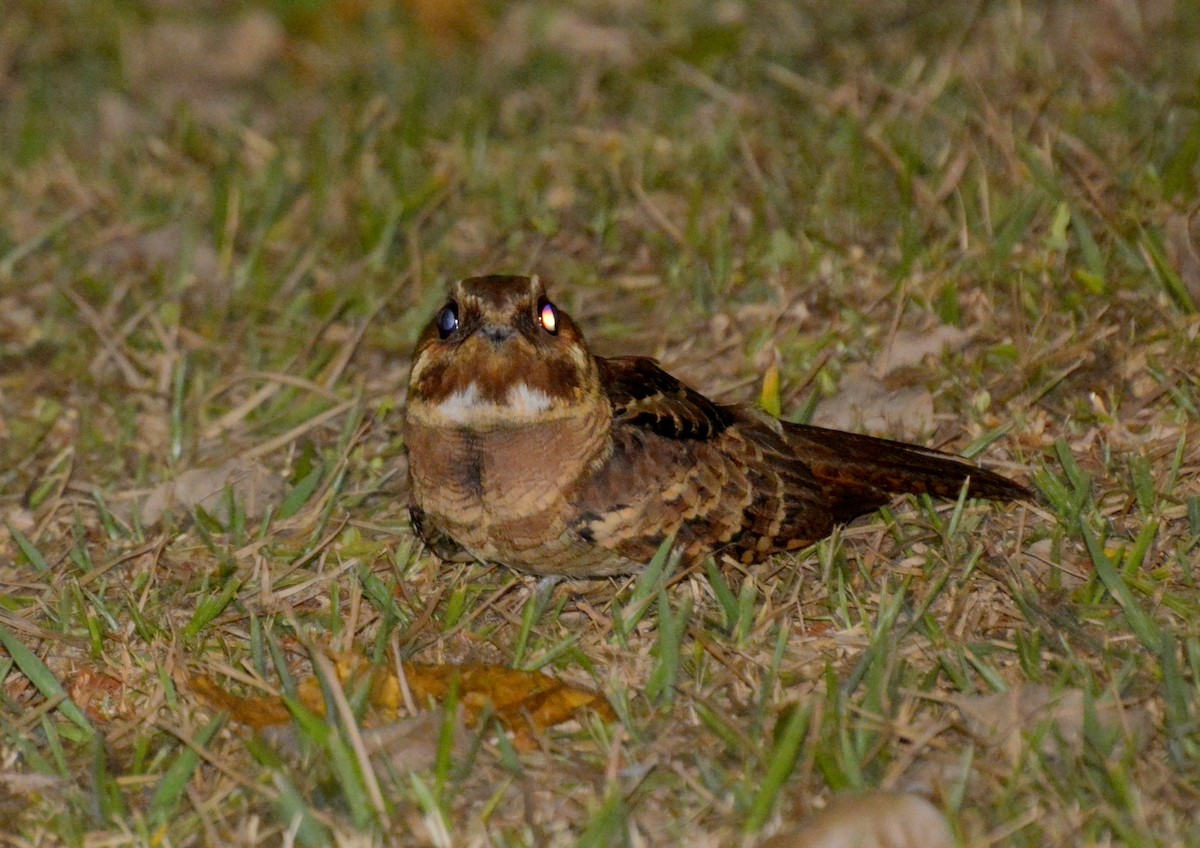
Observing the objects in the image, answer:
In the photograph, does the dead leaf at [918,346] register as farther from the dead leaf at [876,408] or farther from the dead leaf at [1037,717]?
the dead leaf at [1037,717]

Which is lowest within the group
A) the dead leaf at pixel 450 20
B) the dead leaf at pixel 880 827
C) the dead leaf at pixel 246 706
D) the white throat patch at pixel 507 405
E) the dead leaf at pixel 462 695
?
the dead leaf at pixel 246 706

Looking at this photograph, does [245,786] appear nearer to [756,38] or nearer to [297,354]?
[297,354]

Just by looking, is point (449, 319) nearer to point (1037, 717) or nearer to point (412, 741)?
point (412, 741)

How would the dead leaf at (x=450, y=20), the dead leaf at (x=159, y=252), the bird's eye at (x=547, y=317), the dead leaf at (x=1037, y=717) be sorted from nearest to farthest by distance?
the dead leaf at (x=1037, y=717)
the bird's eye at (x=547, y=317)
the dead leaf at (x=159, y=252)
the dead leaf at (x=450, y=20)

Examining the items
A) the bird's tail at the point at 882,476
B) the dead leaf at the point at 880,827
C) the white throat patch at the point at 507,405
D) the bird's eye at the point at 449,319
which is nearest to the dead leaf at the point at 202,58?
the bird's eye at the point at 449,319

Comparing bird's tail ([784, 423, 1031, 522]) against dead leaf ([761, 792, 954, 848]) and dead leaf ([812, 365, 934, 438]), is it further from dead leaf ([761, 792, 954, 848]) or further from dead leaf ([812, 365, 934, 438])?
dead leaf ([761, 792, 954, 848])

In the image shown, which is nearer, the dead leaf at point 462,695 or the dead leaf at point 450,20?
the dead leaf at point 462,695

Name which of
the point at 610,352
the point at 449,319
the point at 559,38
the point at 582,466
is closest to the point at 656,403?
the point at 582,466
